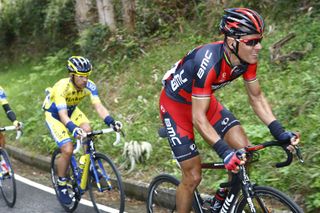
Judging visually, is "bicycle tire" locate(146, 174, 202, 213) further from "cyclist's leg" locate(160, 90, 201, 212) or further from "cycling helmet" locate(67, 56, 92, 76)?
"cycling helmet" locate(67, 56, 92, 76)

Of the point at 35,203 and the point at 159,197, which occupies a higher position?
the point at 159,197

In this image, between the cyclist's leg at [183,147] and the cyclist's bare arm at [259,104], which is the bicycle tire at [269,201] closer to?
the cyclist's leg at [183,147]

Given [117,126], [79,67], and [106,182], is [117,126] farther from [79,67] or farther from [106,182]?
[79,67]

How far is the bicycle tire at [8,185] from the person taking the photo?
723 cm

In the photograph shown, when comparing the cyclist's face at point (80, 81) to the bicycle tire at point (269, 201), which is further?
the cyclist's face at point (80, 81)

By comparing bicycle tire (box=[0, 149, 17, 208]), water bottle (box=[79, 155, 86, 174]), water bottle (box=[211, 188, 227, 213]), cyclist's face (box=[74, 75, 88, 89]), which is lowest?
bicycle tire (box=[0, 149, 17, 208])

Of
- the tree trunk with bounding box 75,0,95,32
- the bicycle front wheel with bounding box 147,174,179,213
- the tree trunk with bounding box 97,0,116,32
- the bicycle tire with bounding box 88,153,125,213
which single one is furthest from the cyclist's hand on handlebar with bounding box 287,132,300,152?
the tree trunk with bounding box 75,0,95,32

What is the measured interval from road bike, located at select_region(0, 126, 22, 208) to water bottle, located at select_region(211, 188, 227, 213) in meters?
3.83

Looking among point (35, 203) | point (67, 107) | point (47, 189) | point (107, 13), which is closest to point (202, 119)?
point (67, 107)

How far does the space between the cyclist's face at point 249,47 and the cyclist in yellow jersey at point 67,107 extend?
270 centimetres

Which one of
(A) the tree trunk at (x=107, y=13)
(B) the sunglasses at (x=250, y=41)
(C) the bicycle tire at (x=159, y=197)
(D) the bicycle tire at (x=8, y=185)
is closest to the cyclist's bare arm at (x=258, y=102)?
(B) the sunglasses at (x=250, y=41)

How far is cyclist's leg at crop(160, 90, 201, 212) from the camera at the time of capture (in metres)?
4.52

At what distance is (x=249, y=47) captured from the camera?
154 inches

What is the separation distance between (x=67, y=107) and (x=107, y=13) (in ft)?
24.4
